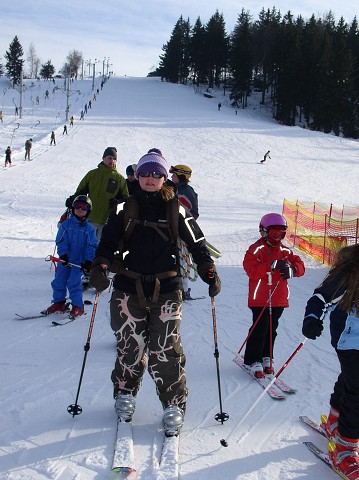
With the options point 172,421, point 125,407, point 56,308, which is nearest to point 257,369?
point 172,421

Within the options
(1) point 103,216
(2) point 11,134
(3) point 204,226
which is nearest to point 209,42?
(2) point 11,134

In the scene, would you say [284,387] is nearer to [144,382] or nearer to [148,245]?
[144,382]

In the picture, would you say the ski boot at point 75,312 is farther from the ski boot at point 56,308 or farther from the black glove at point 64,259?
the black glove at point 64,259

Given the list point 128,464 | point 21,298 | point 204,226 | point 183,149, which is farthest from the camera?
point 183,149

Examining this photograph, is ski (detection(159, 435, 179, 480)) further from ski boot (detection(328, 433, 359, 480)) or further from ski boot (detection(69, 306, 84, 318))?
ski boot (detection(69, 306, 84, 318))

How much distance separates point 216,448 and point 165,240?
53.8 inches

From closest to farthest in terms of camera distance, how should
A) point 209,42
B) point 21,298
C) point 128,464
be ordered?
point 128,464
point 21,298
point 209,42

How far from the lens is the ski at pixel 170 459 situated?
9.29 ft

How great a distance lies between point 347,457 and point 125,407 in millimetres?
1413

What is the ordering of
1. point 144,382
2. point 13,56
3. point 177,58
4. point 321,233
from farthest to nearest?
point 13,56 → point 177,58 → point 321,233 → point 144,382

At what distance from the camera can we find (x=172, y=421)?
3.21 meters

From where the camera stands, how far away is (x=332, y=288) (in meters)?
2.84

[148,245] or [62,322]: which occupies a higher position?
[148,245]

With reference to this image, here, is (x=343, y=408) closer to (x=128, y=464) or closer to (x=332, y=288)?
(x=332, y=288)
